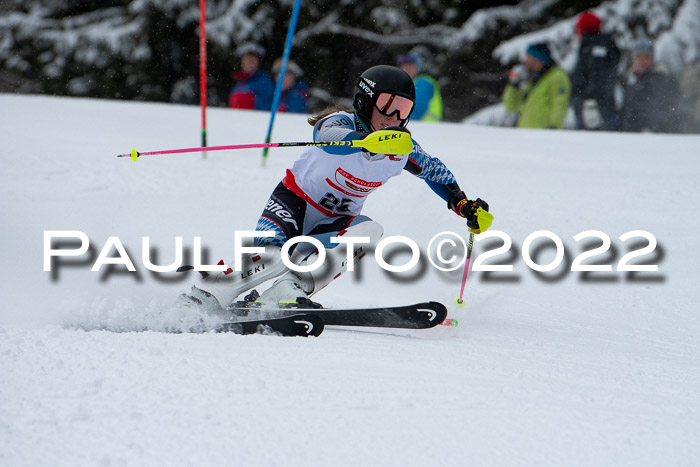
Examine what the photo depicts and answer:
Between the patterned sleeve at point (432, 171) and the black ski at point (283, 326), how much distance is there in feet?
3.76

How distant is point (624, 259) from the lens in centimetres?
490

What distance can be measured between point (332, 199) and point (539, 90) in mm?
4458

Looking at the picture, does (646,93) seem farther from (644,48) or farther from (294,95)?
(294,95)

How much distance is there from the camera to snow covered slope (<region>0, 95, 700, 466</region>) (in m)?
1.75

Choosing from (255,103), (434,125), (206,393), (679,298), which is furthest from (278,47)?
(206,393)

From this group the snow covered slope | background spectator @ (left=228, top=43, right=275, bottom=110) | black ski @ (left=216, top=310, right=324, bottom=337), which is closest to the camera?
the snow covered slope

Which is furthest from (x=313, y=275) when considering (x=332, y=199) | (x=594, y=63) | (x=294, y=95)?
(x=294, y=95)

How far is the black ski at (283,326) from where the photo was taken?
295 centimetres

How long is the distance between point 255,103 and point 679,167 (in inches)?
204

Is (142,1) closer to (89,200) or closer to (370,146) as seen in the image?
(89,200)

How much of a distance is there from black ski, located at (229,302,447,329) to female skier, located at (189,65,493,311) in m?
0.08

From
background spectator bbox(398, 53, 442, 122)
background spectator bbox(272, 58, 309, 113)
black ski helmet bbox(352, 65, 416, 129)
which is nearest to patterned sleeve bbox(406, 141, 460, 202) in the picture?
black ski helmet bbox(352, 65, 416, 129)

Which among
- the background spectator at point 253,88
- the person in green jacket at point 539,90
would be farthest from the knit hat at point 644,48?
the background spectator at point 253,88

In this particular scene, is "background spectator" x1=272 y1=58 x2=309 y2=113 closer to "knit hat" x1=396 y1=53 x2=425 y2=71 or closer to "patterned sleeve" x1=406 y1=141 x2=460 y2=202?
"knit hat" x1=396 y1=53 x2=425 y2=71
